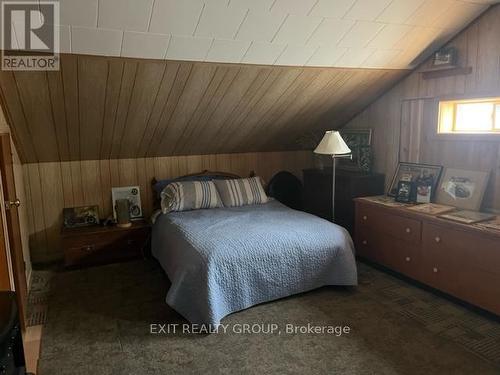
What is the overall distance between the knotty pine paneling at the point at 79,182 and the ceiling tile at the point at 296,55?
1646 mm

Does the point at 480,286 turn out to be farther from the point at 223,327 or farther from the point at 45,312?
the point at 45,312

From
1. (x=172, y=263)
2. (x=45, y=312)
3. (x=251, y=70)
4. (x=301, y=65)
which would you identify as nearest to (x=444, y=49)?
(x=301, y=65)

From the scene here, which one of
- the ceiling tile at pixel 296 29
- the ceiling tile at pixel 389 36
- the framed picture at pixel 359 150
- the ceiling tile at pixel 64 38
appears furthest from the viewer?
the framed picture at pixel 359 150

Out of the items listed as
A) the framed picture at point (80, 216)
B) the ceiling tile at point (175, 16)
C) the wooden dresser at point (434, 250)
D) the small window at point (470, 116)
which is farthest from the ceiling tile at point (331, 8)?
the framed picture at point (80, 216)

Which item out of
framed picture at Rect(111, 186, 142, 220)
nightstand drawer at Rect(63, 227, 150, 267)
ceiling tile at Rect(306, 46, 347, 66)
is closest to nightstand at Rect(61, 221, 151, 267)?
nightstand drawer at Rect(63, 227, 150, 267)

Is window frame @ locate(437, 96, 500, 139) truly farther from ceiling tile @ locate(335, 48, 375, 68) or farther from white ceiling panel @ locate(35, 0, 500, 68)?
ceiling tile @ locate(335, 48, 375, 68)

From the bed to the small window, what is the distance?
4.46 feet

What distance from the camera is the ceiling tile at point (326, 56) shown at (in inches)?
115

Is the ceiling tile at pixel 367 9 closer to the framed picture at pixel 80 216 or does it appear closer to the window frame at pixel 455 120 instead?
the window frame at pixel 455 120

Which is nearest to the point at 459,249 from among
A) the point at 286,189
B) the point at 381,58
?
the point at 381,58

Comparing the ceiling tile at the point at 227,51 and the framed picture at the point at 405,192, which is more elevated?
the ceiling tile at the point at 227,51

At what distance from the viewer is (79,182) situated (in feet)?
12.5

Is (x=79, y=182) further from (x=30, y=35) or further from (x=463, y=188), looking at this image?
(x=463, y=188)

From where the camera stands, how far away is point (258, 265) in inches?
106
